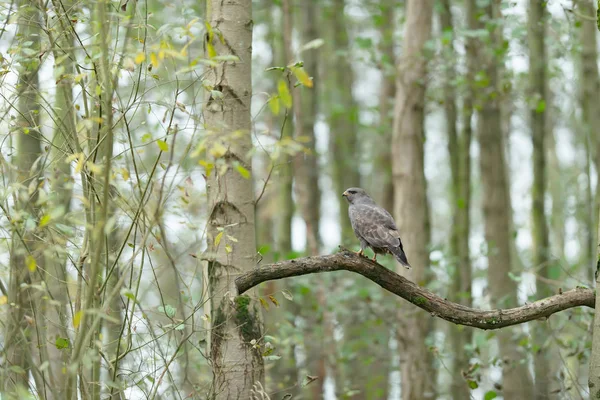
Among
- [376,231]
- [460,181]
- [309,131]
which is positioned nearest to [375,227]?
[376,231]

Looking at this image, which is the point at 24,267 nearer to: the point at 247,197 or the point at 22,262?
the point at 22,262

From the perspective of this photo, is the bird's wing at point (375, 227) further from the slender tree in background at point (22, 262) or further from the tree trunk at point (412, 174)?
the slender tree in background at point (22, 262)

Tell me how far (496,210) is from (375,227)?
5.48 meters

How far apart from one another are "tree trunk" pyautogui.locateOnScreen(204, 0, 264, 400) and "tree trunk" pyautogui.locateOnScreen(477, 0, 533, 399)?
6355 mm

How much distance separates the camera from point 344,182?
57.9 ft

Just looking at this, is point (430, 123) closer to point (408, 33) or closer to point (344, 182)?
point (344, 182)

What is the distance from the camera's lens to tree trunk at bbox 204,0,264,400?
196 inches

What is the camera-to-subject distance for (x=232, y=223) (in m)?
5.21

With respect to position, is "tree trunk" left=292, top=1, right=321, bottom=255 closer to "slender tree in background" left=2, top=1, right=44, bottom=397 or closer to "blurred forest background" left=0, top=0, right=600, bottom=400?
"blurred forest background" left=0, top=0, right=600, bottom=400

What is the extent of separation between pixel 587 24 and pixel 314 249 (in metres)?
5.96

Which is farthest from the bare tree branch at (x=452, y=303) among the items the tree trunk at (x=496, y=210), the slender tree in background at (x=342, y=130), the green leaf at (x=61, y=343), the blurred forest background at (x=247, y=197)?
the slender tree in background at (x=342, y=130)

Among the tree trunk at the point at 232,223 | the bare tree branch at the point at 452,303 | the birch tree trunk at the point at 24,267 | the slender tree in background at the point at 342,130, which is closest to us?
the birch tree trunk at the point at 24,267

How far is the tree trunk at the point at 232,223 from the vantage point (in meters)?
4.98

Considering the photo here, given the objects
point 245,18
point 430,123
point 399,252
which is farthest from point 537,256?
point 430,123
